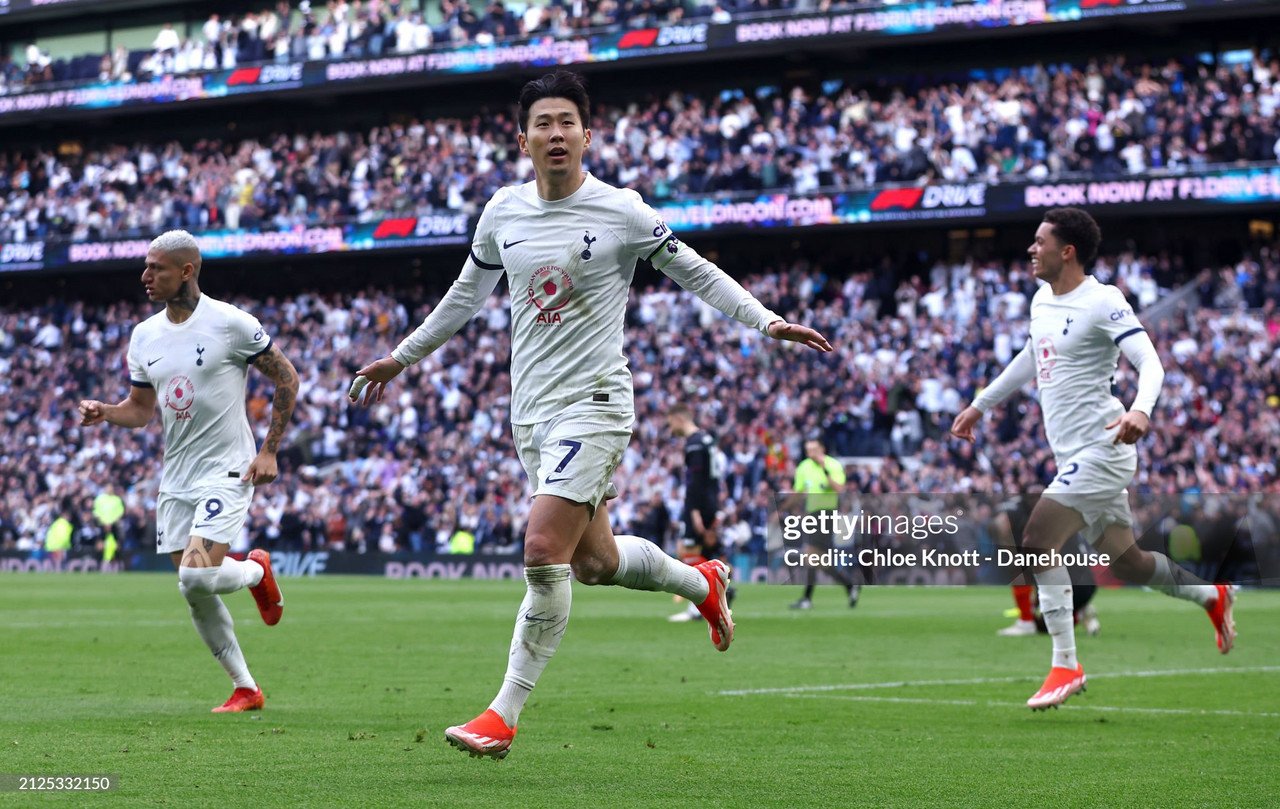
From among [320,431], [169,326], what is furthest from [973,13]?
[169,326]

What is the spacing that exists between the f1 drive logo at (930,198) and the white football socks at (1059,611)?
83.2ft

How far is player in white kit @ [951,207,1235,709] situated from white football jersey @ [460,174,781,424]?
2961mm

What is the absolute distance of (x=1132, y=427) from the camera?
8.09 meters

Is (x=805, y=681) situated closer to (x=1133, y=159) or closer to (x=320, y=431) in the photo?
(x=1133, y=159)

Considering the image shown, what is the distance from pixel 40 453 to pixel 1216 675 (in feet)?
111

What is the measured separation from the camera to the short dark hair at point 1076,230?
30.4ft

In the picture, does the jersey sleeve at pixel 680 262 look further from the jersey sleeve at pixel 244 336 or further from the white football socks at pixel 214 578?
the white football socks at pixel 214 578

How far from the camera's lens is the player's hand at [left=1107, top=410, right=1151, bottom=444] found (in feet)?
26.5

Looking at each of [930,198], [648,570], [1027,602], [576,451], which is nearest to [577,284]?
[576,451]

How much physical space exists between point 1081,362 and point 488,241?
154 inches

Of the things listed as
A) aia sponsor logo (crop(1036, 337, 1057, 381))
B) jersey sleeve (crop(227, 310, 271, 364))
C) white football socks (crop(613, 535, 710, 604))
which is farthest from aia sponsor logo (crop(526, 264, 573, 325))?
aia sponsor logo (crop(1036, 337, 1057, 381))

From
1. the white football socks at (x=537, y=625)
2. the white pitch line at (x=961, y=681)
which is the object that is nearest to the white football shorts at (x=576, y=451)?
the white football socks at (x=537, y=625)

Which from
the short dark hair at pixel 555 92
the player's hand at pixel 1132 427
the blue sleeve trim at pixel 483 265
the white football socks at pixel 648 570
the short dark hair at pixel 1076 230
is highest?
the short dark hair at pixel 555 92

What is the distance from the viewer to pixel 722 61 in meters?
40.2
